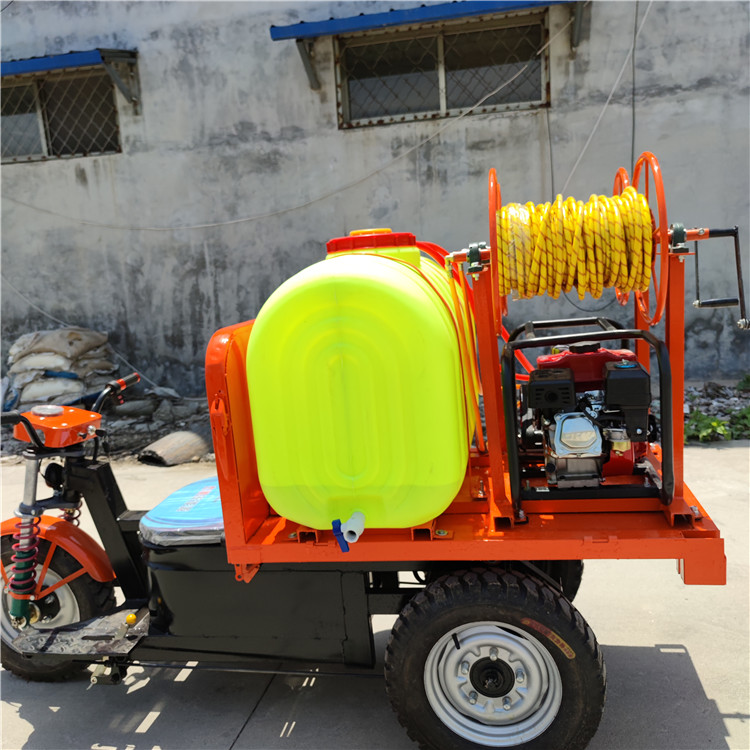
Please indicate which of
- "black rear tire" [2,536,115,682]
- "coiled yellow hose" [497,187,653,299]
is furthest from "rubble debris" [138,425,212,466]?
"coiled yellow hose" [497,187,653,299]

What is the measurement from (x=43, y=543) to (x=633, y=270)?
2691mm

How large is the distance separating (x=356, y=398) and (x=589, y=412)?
2.93ft

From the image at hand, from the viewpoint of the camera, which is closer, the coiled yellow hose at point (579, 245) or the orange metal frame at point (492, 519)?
the orange metal frame at point (492, 519)

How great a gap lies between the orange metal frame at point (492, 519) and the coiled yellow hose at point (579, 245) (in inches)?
2.8

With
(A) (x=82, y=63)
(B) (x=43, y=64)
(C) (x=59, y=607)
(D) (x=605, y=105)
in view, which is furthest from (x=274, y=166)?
(C) (x=59, y=607)

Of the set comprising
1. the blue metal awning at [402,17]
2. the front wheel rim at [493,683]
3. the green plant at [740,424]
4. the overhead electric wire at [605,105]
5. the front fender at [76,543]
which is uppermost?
the blue metal awning at [402,17]

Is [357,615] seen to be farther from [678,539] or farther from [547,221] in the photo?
[547,221]

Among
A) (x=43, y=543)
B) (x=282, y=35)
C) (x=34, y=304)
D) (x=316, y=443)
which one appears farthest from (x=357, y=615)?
(x=34, y=304)

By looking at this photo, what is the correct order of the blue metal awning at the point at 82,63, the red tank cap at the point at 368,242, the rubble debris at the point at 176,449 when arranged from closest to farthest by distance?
1. the red tank cap at the point at 368,242
2. the rubble debris at the point at 176,449
3. the blue metal awning at the point at 82,63

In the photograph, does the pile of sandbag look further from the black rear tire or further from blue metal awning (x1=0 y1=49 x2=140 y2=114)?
the black rear tire

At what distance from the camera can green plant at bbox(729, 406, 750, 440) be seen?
6278 mm

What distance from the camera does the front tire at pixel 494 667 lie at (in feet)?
7.48

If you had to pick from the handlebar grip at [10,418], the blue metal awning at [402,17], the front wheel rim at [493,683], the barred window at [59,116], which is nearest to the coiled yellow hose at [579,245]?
the front wheel rim at [493,683]

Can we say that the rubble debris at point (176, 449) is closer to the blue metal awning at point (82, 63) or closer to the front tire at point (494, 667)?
the blue metal awning at point (82, 63)
